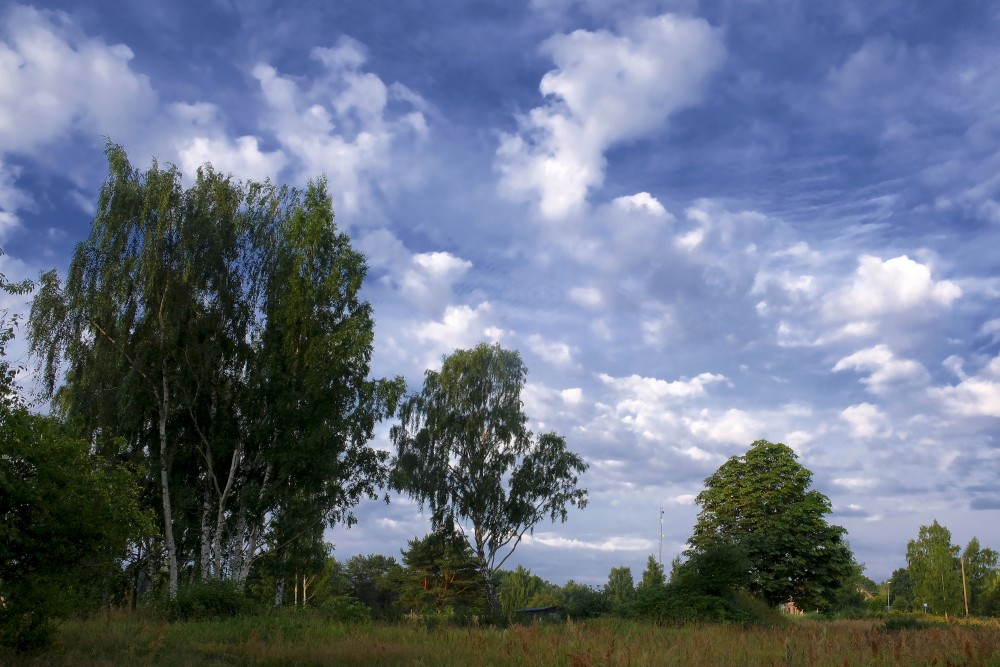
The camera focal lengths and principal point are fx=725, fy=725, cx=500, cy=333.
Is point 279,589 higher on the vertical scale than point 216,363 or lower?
lower

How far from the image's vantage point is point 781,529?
141ft

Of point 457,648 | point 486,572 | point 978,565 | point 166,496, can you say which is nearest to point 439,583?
point 486,572

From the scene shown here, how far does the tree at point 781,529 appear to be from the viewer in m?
41.9

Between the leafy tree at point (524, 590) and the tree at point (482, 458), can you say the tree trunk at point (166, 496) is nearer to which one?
the tree at point (482, 458)

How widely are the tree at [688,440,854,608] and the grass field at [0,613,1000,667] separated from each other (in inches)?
1112

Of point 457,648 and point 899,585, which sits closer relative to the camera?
point 457,648

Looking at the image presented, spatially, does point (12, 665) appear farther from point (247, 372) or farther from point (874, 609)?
point (874, 609)

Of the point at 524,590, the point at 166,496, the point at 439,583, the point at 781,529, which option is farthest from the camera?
the point at 524,590

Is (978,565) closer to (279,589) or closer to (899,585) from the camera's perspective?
(899,585)

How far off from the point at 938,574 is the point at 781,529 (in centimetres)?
3293

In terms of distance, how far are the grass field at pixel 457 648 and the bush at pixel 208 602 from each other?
285 cm

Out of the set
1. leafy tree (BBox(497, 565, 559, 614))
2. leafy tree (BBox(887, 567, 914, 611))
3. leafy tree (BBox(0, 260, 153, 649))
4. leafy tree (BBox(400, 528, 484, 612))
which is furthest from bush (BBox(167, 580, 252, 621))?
leafy tree (BBox(887, 567, 914, 611))

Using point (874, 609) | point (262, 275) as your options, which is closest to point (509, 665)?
point (262, 275)

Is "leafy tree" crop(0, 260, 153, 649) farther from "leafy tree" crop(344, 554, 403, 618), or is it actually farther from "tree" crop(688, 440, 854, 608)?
"leafy tree" crop(344, 554, 403, 618)
